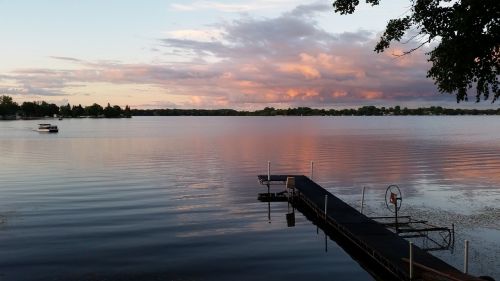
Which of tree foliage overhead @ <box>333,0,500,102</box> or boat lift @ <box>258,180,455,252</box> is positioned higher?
tree foliage overhead @ <box>333,0,500,102</box>

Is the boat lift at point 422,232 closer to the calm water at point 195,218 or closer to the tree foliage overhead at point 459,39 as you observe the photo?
the calm water at point 195,218

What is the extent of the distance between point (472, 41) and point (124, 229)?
21.5 meters

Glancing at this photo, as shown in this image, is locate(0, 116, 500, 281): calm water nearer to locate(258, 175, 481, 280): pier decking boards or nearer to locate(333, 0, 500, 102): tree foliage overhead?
locate(258, 175, 481, 280): pier decking boards

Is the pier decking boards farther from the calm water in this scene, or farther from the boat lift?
the boat lift

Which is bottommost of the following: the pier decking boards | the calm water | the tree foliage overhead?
the calm water

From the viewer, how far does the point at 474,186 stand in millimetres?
44812

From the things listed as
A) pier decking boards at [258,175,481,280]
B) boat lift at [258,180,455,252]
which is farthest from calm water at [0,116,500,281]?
pier decking boards at [258,175,481,280]

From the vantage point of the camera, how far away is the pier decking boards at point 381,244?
59.5 ft

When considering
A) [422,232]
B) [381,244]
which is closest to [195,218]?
[381,244]

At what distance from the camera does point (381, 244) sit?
74.0 ft

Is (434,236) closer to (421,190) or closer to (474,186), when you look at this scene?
(421,190)

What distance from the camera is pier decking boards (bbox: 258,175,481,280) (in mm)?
18125

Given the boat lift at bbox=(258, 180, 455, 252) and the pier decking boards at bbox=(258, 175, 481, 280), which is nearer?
the pier decking boards at bbox=(258, 175, 481, 280)

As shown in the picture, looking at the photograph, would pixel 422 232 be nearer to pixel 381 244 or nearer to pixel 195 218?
pixel 381 244
